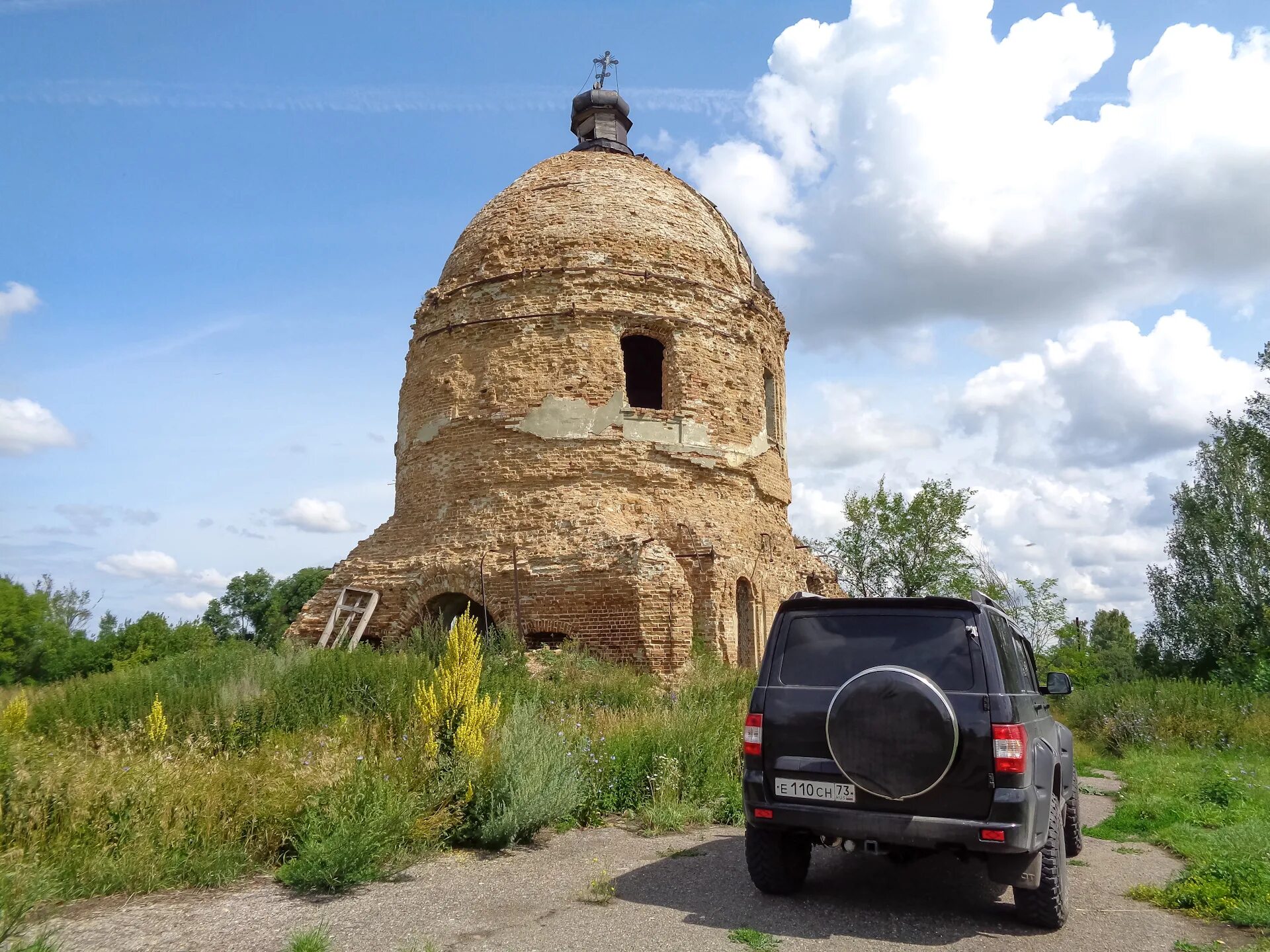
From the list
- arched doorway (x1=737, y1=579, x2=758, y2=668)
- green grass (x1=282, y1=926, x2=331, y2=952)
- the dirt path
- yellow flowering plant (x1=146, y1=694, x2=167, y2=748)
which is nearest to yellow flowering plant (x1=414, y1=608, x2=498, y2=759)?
the dirt path

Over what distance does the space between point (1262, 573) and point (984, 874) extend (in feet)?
109

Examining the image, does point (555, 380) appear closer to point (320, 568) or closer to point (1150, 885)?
point (1150, 885)

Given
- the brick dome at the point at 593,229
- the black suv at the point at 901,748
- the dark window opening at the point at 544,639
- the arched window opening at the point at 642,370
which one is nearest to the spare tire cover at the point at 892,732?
the black suv at the point at 901,748

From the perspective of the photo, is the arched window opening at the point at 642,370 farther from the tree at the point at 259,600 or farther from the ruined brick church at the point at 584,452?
the tree at the point at 259,600

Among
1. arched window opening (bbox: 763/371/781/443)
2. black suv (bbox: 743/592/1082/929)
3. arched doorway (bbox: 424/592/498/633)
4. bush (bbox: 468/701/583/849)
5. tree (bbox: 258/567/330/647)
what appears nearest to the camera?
black suv (bbox: 743/592/1082/929)

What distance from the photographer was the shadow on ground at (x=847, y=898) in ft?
16.2

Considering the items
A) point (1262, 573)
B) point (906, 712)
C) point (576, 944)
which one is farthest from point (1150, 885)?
point (1262, 573)

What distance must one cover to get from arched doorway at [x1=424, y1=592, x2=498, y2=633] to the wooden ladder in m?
1.02

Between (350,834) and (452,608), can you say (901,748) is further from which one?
(452,608)

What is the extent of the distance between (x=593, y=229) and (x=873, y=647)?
1328 centimetres

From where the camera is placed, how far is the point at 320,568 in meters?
57.3

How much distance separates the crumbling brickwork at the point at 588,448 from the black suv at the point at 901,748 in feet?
27.8

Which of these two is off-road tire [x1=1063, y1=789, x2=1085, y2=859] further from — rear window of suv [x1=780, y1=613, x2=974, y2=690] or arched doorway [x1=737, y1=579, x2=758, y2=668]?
arched doorway [x1=737, y1=579, x2=758, y2=668]

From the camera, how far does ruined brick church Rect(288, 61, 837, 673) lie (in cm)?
1448
